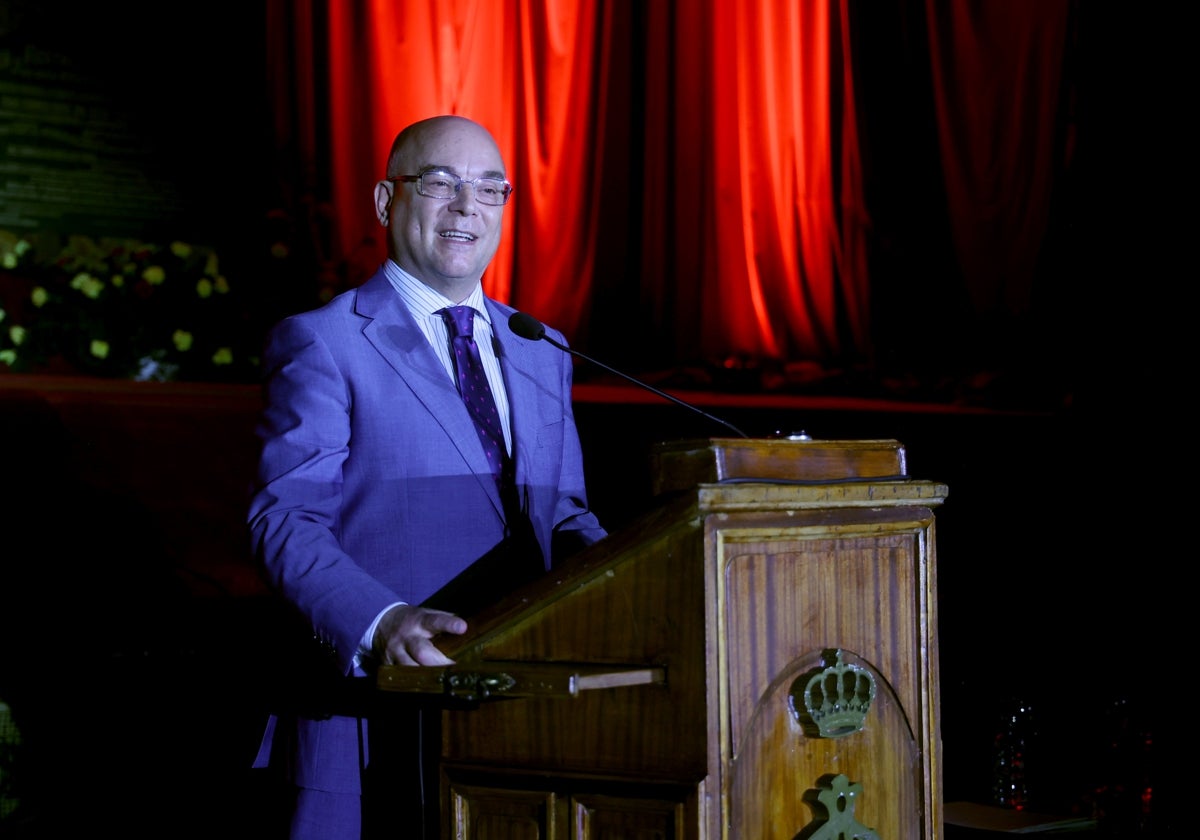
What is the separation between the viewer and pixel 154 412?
3.18 m

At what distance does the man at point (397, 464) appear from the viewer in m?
1.56

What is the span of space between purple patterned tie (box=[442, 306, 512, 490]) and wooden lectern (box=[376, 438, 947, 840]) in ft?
1.63

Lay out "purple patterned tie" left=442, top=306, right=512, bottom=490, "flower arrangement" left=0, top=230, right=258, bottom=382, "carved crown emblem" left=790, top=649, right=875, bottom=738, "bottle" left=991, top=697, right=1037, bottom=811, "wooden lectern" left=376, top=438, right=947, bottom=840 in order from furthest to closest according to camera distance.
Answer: "flower arrangement" left=0, top=230, right=258, bottom=382
"bottle" left=991, top=697, right=1037, bottom=811
"purple patterned tie" left=442, top=306, right=512, bottom=490
"carved crown emblem" left=790, top=649, right=875, bottom=738
"wooden lectern" left=376, top=438, right=947, bottom=840

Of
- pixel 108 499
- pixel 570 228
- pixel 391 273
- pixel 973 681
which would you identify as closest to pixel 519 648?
pixel 391 273

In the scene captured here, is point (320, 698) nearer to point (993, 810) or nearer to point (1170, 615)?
point (993, 810)

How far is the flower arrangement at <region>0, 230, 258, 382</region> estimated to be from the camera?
367 cm

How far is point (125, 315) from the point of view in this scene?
3.70m

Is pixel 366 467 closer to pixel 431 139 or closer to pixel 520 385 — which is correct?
pixel 520 385

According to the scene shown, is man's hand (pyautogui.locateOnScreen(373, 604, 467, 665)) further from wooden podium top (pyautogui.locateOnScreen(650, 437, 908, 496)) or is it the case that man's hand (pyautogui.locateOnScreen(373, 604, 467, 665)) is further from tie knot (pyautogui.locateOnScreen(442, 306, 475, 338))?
tie knot (pyautogui.locateOnScreen(442, 306, 475, 338))

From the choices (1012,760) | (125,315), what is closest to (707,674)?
(1012,760)

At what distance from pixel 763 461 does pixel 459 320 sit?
0.69m

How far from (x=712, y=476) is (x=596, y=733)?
0.87 ft

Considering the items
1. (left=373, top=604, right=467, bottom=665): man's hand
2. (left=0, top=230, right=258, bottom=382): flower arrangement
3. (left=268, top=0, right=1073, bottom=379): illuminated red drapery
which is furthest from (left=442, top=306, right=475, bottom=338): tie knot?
(left=268, top=0, right=1073, bottom=379): illuminated red drapery

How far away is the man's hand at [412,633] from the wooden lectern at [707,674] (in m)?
0.02
